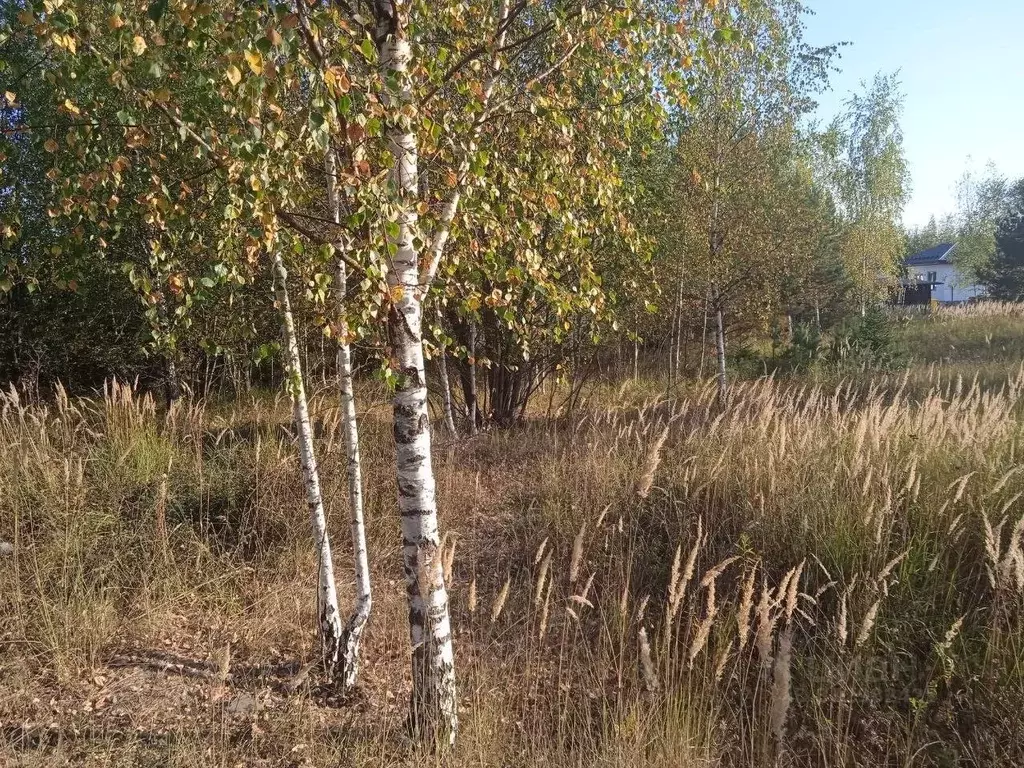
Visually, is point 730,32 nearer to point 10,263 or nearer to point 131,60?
point 131,60

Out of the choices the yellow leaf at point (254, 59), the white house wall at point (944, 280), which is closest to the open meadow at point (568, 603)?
the yellow leaf at point (254, 59)

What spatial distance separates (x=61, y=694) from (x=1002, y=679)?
477cm

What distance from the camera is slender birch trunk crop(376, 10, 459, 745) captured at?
9.25 feet

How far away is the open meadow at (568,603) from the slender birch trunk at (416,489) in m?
0.14

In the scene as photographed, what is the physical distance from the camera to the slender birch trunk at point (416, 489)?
9.25 feet

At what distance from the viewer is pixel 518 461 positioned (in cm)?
712

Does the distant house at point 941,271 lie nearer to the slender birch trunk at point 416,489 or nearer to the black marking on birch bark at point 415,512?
the slender birch trunk at point 416,489

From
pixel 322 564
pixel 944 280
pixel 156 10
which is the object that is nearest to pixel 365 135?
pixel 156 10

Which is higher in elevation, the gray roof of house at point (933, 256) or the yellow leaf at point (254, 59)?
the gray roof of house at point (933, 256)

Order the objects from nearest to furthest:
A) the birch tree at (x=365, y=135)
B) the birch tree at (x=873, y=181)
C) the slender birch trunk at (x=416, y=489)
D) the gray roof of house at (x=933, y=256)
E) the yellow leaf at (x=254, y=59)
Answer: the yellow leaf at (x=254, y=59) < the birch tree at (x=365, y=135) < the slender birch trunk at (x=416, y=489) < the birch tree at (x=873, y=181) < the gray roof of house at (x=933, y=256)

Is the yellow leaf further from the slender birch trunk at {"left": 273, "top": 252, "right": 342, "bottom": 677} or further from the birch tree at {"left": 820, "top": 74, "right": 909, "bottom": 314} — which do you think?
the birch tree at {"left": 820, "top": 74, "right": 909, "bottom": 314}

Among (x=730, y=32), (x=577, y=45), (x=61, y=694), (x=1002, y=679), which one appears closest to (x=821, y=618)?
(x=1002, y=679)

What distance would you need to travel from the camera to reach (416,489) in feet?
9.48

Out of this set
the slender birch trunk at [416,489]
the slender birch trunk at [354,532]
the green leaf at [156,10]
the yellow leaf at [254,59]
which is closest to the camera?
the green leaf at [156,10]
